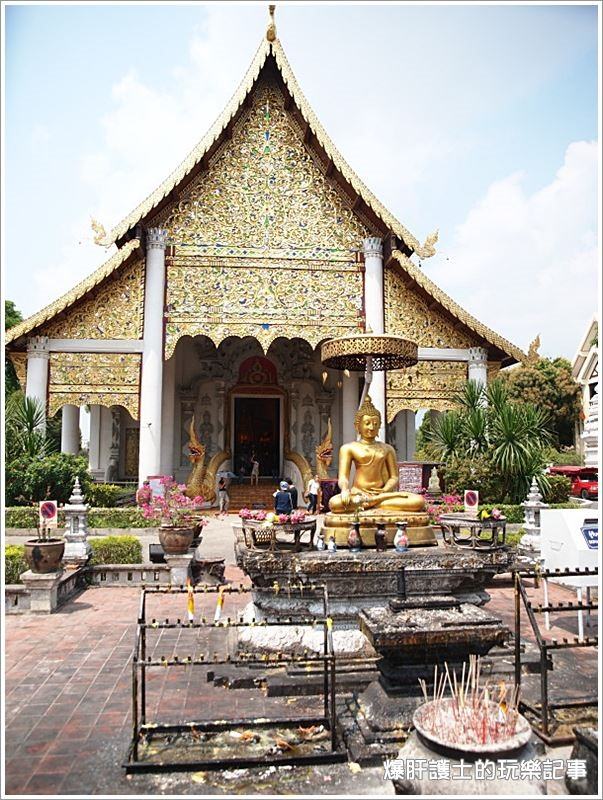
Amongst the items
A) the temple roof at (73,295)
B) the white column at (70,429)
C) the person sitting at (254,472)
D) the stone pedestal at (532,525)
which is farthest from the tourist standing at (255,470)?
the stone pedestal at (532,525)

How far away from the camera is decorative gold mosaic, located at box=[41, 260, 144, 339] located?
46.6 feet

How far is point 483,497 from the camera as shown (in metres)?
12.9

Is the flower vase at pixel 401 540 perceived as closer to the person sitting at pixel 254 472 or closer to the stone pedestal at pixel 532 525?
the stone pedestal at pixel 532 525

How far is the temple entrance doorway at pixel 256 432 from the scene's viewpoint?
752 inches

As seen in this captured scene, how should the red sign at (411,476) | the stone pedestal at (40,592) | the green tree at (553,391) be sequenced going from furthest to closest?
the green tree at (553,391) → the red sign at (411,476) → the stone pedestal at (40,592)

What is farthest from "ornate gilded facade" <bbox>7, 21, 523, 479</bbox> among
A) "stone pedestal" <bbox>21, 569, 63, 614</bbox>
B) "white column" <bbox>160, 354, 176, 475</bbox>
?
"stone pedestal" <bbox>21, 569, 63, 614</bbox>

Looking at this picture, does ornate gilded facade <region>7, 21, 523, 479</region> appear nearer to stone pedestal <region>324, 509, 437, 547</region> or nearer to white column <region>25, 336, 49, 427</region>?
white column <region>25, 336, 49, 427</region>

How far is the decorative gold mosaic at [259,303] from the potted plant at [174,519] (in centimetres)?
373

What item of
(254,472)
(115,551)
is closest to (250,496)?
(254,472)

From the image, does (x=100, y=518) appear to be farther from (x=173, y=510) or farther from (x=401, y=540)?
(x=401, y=540)

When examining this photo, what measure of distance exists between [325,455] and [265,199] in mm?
7009

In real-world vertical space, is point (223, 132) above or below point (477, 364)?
above

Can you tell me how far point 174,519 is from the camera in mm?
9789

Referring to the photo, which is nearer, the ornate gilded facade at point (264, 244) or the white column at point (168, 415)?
the ornate gilded facade at point (264, 244)
